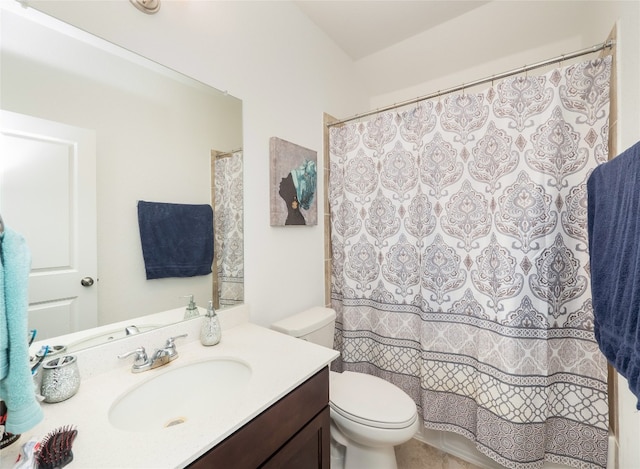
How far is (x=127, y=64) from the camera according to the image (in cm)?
96

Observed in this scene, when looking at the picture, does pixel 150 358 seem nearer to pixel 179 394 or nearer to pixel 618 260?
pixel 179 394

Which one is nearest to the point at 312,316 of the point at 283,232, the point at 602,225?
the point at 283,232

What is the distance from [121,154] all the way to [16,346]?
2.28 feet

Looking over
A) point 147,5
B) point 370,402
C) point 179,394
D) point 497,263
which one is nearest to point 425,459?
point 370,402

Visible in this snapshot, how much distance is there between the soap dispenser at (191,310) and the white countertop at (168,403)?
0.03 m

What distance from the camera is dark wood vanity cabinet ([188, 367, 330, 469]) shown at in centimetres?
65

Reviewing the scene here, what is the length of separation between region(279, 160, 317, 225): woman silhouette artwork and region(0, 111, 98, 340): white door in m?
0.86

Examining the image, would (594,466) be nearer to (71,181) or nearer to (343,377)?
(343,377)

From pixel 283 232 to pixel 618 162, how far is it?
134 centimetres

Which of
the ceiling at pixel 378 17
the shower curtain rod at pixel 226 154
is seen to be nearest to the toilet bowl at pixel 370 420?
the shower curtain rod at pixel 226 154

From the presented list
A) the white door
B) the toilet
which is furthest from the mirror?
the toilet

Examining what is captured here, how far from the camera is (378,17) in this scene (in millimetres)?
1672

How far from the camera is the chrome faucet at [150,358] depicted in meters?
0.89

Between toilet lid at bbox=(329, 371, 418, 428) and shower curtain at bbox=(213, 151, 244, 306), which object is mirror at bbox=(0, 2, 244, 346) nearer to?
shower curtain at bbox=(213, 151, 244, 306)
